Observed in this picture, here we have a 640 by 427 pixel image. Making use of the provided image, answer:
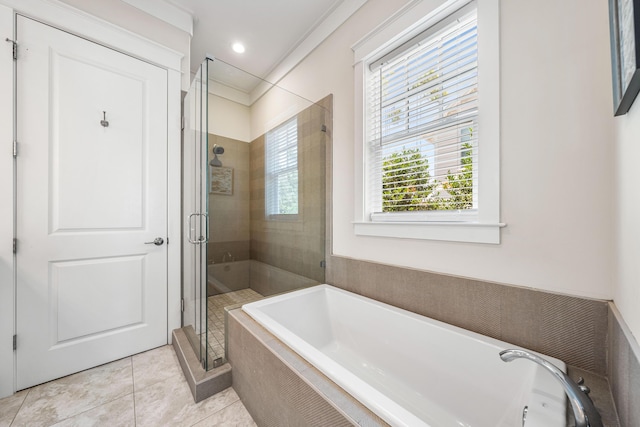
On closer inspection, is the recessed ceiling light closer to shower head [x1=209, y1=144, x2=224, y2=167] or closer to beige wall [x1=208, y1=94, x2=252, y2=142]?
beige wall [x1=208, y1=94, x2=252, y2=142]

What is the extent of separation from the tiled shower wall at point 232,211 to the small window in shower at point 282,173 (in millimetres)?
220

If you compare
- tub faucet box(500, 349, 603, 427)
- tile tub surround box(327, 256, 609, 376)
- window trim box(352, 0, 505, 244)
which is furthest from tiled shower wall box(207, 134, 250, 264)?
tub faucet box(500, 349, 603, 427)

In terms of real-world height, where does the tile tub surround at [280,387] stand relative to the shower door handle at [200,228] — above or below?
below

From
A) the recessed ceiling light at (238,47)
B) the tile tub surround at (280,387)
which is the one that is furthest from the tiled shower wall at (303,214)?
the recessed ceiling light at (238,47)

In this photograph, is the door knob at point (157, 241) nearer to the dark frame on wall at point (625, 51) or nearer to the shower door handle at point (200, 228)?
the shower door handle at point (200, 228)

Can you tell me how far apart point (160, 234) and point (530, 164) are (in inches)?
99.2

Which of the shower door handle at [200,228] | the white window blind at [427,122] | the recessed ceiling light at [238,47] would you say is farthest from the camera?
the recessed ceiling light at [238,47]

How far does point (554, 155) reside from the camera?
1.09 meters

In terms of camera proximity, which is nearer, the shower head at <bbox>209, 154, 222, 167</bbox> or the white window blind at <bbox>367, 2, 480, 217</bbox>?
the white window blind at <bbox>367, 2, 480, 217</bbox>

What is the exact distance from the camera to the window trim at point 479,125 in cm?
125

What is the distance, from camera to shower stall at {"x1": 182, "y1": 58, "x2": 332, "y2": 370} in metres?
1.77

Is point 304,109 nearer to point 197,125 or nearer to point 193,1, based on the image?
point 197,125

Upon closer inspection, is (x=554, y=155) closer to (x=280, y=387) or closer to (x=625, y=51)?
(x=625, y=51)

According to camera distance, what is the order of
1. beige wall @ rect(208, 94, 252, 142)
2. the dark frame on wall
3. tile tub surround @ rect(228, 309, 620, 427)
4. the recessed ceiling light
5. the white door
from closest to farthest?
the dark frame on wall < tile tub surround @ rect(228, 309, 620, 427) < the white door < beige wall @ rect(208, 94, 252, 142) < the recessed ceiling light
